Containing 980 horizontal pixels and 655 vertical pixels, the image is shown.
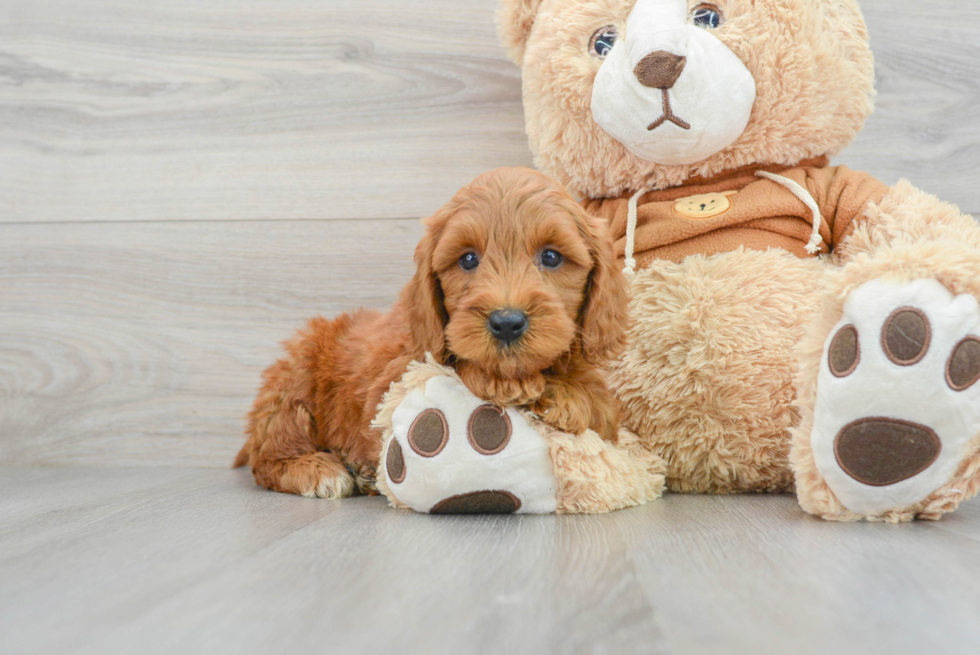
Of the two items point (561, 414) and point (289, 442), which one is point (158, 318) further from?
point (561, 414)

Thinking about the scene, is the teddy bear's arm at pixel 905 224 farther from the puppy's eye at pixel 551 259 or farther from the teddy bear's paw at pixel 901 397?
the puppy's eye at pixel 551 259

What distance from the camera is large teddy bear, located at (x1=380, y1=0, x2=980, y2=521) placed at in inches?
47.1

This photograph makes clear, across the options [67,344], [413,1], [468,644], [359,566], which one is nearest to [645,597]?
[468,644]

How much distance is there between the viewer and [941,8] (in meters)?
1.65

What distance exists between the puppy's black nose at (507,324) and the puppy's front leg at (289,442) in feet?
1.71

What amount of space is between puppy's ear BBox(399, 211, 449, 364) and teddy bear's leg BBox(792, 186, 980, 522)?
0.52m

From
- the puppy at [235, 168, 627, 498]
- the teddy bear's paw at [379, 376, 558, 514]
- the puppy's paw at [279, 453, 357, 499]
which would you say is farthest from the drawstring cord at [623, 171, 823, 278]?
the puppy's paw at [279, 453, 357, 499]

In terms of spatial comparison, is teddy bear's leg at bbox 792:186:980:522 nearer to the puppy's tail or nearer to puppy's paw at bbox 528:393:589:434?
puppy's paw at bbox 528:393:589:434

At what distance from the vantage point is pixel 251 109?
5.93ft

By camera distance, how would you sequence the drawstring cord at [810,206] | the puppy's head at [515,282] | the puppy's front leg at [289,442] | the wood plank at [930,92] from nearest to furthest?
the puppy's head at [515,282], the drawstring cord at [810,206], the puppy's front leg at [289,442], the wood plank at [930,92]

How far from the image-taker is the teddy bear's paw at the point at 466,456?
1043mm

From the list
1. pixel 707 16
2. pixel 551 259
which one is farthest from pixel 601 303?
pixel 707 16

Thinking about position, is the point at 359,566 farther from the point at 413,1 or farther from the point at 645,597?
the point at 413,1

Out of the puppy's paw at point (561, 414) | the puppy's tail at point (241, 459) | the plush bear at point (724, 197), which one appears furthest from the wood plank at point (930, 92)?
the puppy's tail at point (241, 459)
